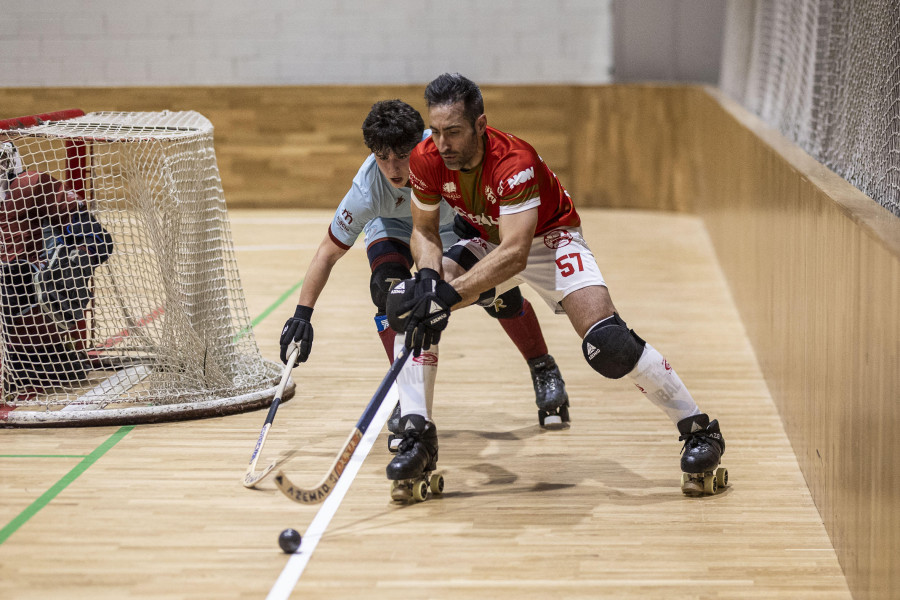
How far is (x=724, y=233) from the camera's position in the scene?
768 centimetres

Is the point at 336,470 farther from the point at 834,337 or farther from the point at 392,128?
the point at 834,337

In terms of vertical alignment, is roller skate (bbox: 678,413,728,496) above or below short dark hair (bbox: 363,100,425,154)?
below

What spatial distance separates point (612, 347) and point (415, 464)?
2.55 ft

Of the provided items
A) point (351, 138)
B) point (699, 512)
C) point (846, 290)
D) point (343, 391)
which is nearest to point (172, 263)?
point (343, 391)

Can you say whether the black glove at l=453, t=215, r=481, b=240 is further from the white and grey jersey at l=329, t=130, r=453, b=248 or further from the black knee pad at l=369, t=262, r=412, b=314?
the black knee pad at l=369, t=262, r=412, b=314

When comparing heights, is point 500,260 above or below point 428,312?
above

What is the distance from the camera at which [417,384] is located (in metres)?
3.70

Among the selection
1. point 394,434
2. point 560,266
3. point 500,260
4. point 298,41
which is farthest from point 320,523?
point 298,41

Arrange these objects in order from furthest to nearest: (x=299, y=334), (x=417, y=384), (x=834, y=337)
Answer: (x=299, y=334), (x=417, y=384), (x=834, y=337)

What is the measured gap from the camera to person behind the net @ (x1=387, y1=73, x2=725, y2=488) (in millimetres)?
3408

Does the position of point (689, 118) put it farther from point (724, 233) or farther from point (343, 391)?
point (343, 391)

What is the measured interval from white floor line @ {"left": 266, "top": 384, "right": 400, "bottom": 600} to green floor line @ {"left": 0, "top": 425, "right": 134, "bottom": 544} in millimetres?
960

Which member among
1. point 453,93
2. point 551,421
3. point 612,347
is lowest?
point 551,421

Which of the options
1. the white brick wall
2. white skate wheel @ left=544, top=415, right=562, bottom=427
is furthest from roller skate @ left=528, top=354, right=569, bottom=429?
the white brick wall
